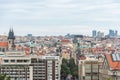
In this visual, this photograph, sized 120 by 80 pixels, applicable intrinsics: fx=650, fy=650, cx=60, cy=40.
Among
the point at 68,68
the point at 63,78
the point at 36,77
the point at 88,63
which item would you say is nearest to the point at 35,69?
the point at 36,77

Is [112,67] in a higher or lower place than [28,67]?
higher

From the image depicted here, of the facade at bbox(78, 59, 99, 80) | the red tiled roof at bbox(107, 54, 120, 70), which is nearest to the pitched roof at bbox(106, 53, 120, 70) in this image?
the red tiled roof at bbox(107, 54, 120, 70)

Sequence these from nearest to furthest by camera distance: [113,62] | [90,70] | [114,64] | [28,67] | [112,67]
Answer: [112,67], [114,64], [113,62], [28,67], [90,70]

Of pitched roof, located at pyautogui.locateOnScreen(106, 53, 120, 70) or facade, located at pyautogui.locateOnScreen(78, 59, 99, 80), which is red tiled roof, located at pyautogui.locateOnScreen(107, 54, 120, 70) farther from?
facade, located at pyautogui.locateOnScreen(78, 59, 99, 80)

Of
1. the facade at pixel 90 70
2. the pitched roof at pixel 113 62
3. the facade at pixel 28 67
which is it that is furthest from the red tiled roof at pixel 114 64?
the facade at pixel 28 67

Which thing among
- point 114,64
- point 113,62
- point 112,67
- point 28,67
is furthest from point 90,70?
point 112,67

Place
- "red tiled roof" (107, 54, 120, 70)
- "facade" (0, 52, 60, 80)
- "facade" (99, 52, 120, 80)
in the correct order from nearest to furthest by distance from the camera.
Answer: "facade" (99, 52, 120, 80) < "red tiled roof" (107, 54, 120, 70) < "facade" (0, 52, 60, 80)

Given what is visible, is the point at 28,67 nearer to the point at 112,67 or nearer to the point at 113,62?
the point at 113,62

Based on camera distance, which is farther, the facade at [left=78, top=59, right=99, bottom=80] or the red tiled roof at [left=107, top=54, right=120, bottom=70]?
the facade at [left=78, top=59, right=99, bottom=80]
